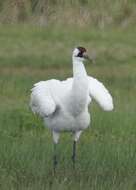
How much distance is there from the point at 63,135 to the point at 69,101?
6.23 ft

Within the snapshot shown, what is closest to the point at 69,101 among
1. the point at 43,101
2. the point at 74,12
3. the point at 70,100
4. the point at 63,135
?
the point at 70,100

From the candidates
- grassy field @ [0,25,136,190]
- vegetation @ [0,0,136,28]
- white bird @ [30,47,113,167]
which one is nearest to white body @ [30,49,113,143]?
white bird @ [30,47,113,167]

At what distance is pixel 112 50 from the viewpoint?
781 inches

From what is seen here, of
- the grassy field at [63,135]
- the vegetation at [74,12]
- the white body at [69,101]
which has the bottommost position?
the grassy field at [63,135]

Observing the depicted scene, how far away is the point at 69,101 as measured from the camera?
923 centimetres

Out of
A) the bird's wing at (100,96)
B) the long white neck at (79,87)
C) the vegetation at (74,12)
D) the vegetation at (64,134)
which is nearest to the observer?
the vegetation at (74,12)

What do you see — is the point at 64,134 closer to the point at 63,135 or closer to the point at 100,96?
the point at 63,135

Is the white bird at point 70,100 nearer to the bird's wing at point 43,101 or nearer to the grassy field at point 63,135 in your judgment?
the bird's wing at point 43,101

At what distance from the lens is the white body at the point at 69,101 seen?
900cm

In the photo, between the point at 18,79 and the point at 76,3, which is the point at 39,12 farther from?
the point at 18,79

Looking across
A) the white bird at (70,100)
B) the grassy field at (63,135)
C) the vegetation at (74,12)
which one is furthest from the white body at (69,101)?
the vegetation at (74,12)

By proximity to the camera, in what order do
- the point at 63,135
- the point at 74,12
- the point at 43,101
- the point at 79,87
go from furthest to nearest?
the point at 63,135, the point at 43,101, the point at 79,87, the point at 74,12

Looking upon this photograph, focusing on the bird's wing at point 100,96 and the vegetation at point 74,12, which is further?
the bird's wing at point 100,96

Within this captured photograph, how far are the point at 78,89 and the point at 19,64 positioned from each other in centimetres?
913
